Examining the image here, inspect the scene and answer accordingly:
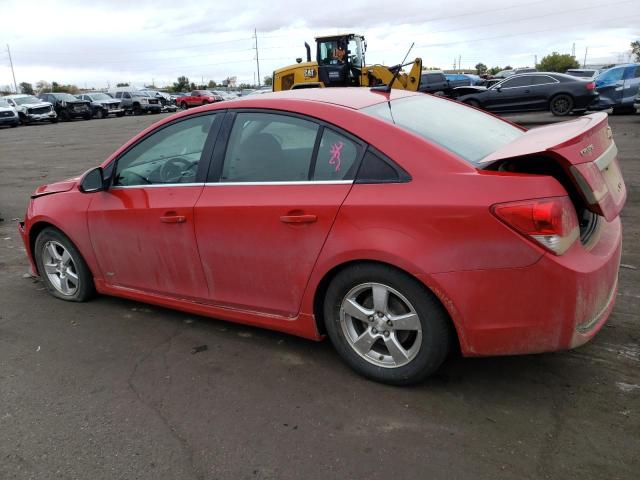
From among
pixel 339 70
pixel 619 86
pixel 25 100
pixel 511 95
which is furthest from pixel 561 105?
pixel 25 100

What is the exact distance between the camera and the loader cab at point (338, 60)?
16.1m

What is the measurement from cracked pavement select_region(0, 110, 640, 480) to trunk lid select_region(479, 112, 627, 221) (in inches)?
39.0

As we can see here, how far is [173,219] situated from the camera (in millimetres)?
3598

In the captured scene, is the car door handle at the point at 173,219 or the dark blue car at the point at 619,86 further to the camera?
the dark blue car at the point at 619,86

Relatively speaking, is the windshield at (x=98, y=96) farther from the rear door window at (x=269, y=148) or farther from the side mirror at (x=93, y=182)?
the rear door window at (x=269, y=148)

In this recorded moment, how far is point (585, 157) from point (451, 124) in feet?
2.99

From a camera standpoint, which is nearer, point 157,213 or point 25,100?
point 157,213

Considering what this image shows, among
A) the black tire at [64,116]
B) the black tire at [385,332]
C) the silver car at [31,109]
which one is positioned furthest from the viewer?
the black tire at [64,116]

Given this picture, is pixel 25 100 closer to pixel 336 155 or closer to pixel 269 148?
pixel 269 148

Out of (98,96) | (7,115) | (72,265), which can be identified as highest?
(98,96)

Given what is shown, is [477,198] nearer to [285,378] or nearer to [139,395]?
[285,378]

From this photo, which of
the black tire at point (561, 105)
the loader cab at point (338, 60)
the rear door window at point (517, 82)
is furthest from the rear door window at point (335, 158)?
the rear door window at point (517, 82)

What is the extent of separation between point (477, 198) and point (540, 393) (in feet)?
3.75

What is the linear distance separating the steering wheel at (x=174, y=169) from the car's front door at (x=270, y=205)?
0.29m
